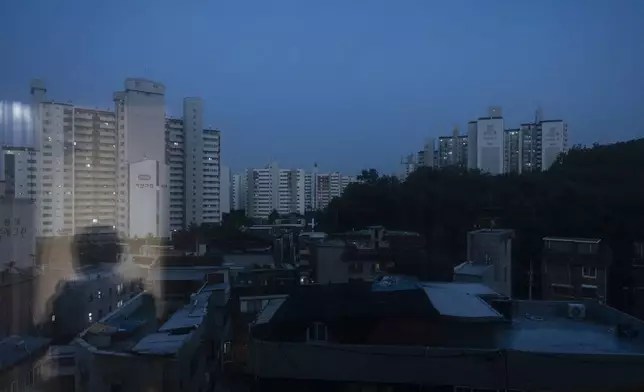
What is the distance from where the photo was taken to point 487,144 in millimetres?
12062

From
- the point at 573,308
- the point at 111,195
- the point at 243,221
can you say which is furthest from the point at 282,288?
the point at 243,221

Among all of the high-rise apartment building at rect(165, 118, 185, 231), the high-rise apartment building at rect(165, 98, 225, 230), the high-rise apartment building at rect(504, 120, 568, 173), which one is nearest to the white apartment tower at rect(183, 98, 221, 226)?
the high-rise apartment building at rect(165, 98, 225, 230)

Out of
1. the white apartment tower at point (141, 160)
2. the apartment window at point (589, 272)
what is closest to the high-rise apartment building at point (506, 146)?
the apartment window at point (589, 272)

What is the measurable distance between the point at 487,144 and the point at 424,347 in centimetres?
1046

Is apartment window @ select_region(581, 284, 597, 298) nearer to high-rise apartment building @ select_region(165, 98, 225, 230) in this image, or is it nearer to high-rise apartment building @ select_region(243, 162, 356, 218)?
high-rise apartment building @ select_region(165, 98, 225, 230)

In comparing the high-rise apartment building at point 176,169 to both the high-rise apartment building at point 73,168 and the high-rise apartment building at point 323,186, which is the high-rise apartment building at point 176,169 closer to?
the high-rise apartment building at point 73,168

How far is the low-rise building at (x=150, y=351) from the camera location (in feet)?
8.29

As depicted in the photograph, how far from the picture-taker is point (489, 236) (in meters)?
5.58

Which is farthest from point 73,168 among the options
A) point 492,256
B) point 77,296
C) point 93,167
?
point 492,256

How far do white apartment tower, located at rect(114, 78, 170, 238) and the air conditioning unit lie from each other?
11.4 ft

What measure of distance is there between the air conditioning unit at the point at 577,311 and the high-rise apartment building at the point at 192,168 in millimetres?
4967

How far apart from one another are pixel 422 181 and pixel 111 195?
6.47 meters

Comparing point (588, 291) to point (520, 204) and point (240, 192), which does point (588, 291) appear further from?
point (240, 192)

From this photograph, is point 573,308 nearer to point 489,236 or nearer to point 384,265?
point 489,236
